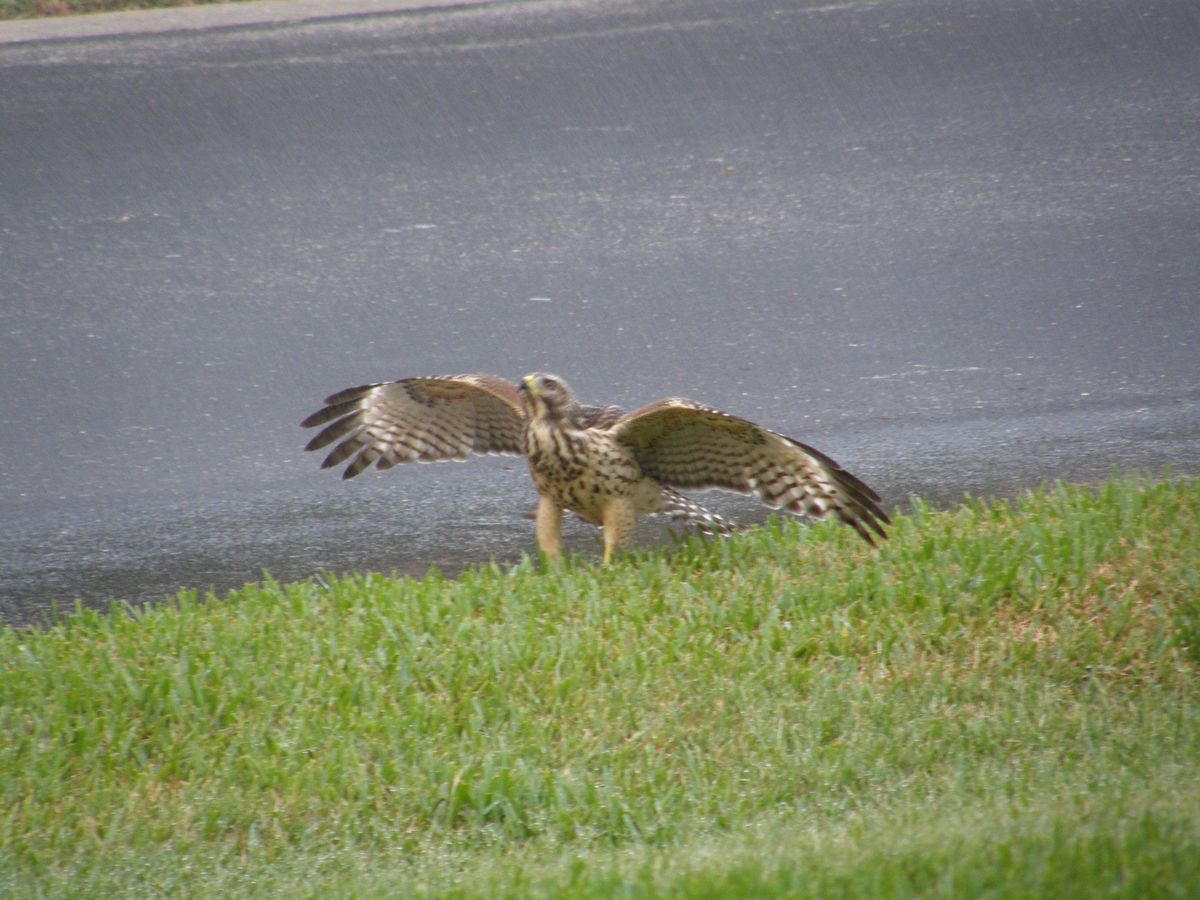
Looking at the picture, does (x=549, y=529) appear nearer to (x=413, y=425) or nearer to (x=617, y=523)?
(x=617, y=523)

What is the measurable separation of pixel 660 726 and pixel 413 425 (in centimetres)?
186

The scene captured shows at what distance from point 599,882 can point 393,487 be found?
3.19 metres

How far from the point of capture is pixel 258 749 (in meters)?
4.00

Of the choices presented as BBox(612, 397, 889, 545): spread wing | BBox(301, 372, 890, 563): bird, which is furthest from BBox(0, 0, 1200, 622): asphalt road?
BBox(612, 397, 889, 545): spread wing

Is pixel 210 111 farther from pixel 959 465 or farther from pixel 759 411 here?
pixel 959 465

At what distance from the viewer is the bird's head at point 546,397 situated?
16.1 ft

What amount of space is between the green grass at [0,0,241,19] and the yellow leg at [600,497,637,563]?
742cm

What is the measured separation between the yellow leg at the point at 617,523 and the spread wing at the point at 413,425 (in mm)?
499

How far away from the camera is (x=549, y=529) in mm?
5195

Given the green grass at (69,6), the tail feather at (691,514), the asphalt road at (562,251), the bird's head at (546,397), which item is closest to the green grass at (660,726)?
the tail feather at (691,514)

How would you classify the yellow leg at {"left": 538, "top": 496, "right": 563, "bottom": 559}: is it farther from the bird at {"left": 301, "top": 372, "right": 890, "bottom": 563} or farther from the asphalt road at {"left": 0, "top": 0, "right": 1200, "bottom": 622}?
the asphalt road at {"left": 0, "top": 0, "right": 1200, "bottom": 622}

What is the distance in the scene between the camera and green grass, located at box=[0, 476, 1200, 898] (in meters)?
3.30

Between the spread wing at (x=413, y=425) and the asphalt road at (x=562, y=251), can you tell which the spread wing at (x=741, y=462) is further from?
the asphalt road at (x=562, y=251)

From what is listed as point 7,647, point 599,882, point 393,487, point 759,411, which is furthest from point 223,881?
point 759,411
